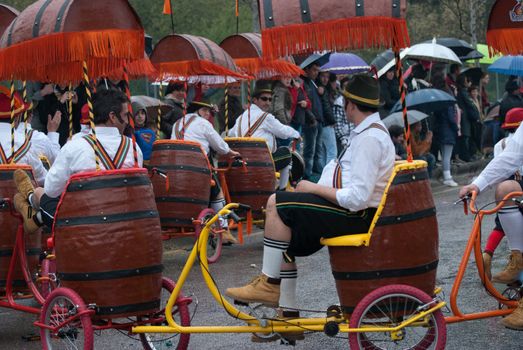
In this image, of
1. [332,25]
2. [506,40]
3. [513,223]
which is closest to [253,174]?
[506,40]

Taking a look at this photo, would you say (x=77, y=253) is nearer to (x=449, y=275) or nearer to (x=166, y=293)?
(x=166, y=293)

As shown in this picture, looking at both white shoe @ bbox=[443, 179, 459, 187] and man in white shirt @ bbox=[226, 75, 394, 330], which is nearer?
man in white shirt @ bbox=[226, 75, 394, 330]

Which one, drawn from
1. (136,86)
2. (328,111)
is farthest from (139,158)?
(136,86)

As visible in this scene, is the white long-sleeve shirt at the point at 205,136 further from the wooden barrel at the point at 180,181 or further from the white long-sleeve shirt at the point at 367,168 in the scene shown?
the white long-sleeve shirt at the point at 367,168

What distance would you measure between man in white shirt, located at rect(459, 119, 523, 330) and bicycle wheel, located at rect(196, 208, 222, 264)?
12.7ft

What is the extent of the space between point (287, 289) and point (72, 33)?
2.14 m

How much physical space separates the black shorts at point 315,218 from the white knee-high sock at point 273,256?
95mm

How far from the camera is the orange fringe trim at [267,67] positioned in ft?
43.8

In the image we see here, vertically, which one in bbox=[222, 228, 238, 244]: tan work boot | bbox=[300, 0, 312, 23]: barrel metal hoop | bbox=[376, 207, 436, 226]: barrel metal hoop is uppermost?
bbox=[300, 0, 312, 23]: barrel metal hoop

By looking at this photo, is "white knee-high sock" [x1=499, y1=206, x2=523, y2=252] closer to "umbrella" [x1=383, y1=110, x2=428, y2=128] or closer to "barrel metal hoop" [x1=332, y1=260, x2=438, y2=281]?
"barrel metal hoop" [x1=332, y1=260, x2=438, y2=281]

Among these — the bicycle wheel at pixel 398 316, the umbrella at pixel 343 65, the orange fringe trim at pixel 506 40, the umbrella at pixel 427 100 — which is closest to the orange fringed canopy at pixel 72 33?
the bicycle wheel at pixel 398 316

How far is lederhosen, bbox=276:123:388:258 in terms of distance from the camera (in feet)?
22.1

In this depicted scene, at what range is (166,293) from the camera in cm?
736

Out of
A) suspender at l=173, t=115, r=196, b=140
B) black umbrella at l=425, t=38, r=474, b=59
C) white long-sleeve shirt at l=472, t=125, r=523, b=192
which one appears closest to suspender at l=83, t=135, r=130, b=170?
white long-sleeve shirt at l=472, t=125, r=523, b=192
